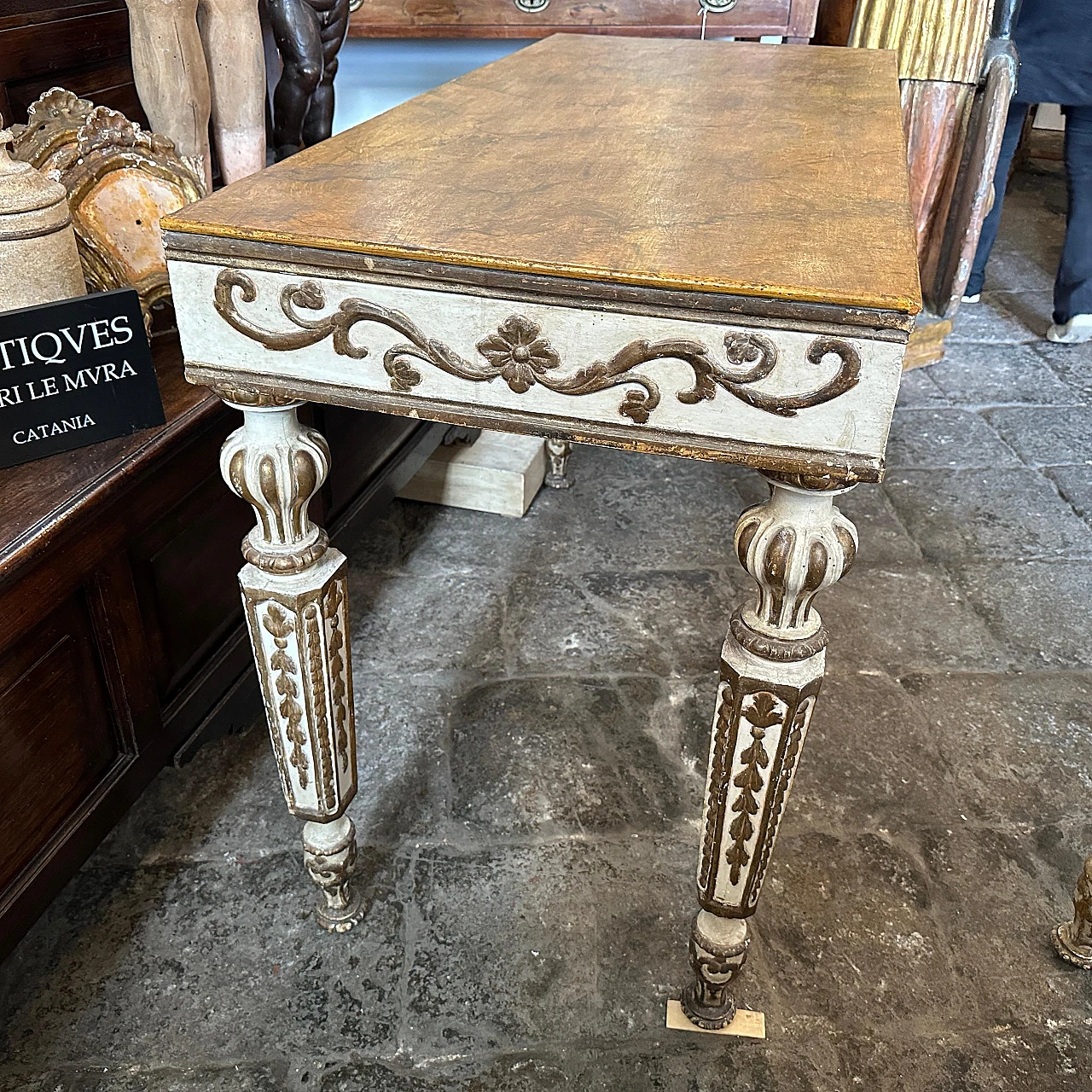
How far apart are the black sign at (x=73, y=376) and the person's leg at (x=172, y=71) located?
40 cm

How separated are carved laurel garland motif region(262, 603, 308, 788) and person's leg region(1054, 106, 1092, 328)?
2639mm

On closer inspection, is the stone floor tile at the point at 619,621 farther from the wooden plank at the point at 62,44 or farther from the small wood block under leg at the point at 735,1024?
the wooden plank at the point at 62,44

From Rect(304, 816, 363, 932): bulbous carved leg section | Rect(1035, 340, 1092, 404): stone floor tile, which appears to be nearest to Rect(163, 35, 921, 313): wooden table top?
Rect(304, 816, 363, 932): bulbous carved leg section

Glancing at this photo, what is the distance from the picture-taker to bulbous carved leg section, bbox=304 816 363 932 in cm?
115

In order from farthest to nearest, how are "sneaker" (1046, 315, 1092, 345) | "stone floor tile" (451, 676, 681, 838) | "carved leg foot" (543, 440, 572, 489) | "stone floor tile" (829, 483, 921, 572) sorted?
1. "sneaker" (1046, 315, 1092, 345)
2. "carved leg foot" (543, 440, 572, 489)
3. "stone floor tile" (829, 483, 921, 572)
4. "stone floor tile" (451, 676, 681, 838)

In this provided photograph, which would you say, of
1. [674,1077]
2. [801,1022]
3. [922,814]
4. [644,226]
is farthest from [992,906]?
[644,226]

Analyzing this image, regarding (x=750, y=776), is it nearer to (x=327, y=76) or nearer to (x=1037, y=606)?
(x=1037, y=606)

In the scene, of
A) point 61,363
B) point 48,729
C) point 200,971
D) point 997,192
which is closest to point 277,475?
point 61,363

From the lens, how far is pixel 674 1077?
1039 mm

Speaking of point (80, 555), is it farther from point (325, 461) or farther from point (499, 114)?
point (499, 114)

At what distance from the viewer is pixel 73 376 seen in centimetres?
103

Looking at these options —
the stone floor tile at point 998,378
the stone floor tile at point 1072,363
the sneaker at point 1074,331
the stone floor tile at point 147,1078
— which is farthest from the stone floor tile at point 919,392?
the stone floor tile at point 147,1078

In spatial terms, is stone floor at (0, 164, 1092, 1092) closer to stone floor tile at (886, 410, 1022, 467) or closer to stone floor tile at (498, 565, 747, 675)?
stone floor tile at (498, 565, 747, 675)

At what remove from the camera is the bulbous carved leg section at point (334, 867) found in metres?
1.15
